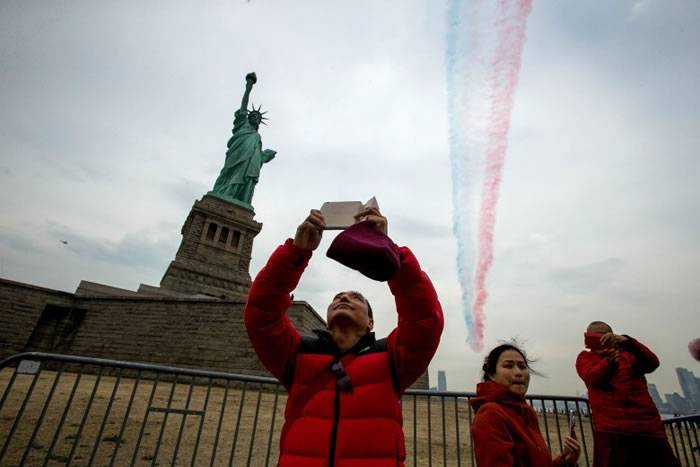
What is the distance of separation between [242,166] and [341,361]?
29.3m

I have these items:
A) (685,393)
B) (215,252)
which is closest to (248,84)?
(215,252)

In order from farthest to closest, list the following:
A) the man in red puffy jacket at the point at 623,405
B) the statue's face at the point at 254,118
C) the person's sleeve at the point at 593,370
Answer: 1. the statue's face at the point at 254,118
2. the person's sleeve at the point at 593,370
3. the man in red puffy jacket at the point at 623,405

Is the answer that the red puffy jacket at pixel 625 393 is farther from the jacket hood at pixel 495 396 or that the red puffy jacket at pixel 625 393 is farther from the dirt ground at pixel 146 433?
the jacket hood at pixel 495 396

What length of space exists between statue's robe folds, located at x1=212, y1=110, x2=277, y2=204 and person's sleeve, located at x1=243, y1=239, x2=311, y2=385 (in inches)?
1088

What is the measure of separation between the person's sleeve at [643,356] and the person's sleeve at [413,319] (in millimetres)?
2657

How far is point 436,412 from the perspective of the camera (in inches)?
437

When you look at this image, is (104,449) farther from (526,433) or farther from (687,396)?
(687,396)

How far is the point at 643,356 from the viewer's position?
3.31 metres

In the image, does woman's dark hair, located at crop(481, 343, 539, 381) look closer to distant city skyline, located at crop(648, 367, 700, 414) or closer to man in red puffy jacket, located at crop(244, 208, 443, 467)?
man in red puffy jacket, located at crop(244, 208, 443, 467)

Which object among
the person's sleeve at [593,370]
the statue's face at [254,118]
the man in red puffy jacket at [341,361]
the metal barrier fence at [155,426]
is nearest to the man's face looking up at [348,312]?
the man in red puffy jacket at [341,361]

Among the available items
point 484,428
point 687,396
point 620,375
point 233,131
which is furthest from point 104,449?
point 687,396

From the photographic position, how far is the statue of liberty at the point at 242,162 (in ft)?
93.5

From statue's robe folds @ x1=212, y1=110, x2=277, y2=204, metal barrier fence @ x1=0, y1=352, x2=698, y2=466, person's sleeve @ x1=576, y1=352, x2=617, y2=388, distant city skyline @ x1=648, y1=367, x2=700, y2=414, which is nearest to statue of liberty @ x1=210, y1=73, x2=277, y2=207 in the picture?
statue's robe folds @ x1=212, y1=110, x2=277, y2=204

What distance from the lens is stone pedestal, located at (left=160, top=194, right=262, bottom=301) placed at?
23008 mm
